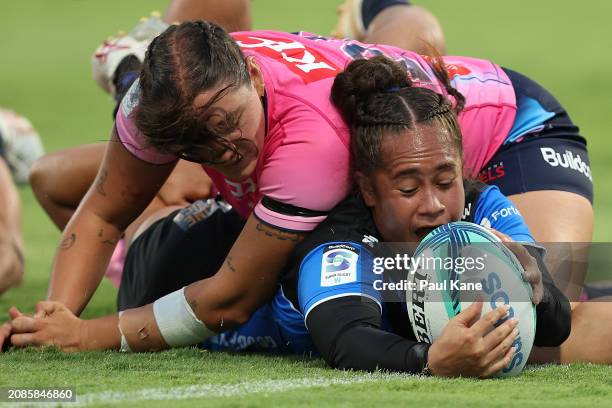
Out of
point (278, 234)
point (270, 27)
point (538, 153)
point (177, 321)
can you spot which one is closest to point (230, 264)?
point (278, 234)

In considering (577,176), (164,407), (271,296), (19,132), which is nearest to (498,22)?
(19,132)

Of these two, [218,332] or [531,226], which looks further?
[531,226]

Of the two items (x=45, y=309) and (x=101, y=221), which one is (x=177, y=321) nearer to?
(x=45, y=309)

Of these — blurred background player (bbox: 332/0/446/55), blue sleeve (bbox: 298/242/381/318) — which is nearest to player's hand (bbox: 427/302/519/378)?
blue sleeve (bbox: 298/242/381/318)

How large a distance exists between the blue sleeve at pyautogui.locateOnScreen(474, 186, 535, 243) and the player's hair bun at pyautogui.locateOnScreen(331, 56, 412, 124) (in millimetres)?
465

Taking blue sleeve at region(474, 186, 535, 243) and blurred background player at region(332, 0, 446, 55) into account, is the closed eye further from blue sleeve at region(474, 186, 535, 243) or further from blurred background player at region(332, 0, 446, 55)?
blurred background player at region(332, 0, 446, 55)

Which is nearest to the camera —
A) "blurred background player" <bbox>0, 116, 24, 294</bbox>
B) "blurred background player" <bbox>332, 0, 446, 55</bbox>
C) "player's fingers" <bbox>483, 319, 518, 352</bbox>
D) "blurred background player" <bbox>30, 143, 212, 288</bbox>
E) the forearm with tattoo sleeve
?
"player's fingers" <bbox>483, 319, 518, 352</bbox>

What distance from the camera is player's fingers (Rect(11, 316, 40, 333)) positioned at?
150 inches

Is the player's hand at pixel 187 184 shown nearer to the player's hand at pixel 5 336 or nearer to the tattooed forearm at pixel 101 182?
the tattooed forearm at pixel 101 182

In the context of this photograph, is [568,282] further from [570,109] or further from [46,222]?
[570,109]

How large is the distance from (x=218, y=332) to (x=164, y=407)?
1.09 metres

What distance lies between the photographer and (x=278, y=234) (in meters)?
3.56

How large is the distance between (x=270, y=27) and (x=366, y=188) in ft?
34.0

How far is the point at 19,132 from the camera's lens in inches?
404
